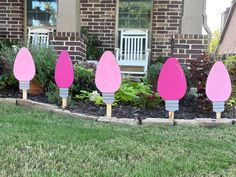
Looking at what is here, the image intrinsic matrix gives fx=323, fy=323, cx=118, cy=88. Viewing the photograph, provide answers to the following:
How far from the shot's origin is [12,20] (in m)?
7.87

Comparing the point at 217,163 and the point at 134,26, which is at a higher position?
the point at 134,26

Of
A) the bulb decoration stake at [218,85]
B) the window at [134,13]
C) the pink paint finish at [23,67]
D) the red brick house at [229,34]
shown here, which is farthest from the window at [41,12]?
the red brick house at [229,34]

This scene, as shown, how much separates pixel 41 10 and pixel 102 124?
5.49 meters

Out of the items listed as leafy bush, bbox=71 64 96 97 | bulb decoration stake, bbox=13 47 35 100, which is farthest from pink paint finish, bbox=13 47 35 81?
leafy bush, bbox=71 64 96 97

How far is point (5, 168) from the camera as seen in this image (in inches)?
80.0

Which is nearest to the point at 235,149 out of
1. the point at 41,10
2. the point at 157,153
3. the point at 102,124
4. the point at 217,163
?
the point at 217,163

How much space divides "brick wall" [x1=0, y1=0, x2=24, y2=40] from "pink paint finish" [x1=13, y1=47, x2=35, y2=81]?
14.0ft

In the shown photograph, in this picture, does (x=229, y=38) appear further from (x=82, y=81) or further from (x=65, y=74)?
(x=65, y=74)

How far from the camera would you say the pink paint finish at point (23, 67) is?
385 cm

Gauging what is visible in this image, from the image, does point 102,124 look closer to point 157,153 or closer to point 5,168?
point 157,153

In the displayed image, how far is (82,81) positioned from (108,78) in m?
0.96

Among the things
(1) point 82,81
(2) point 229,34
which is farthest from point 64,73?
(2) point 229,34

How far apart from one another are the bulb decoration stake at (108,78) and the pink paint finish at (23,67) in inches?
34.5

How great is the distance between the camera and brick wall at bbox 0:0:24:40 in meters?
7.86
